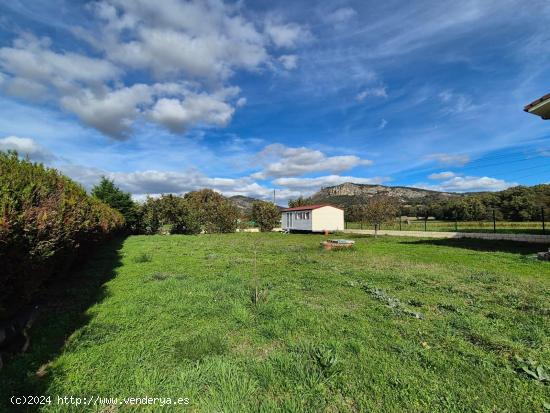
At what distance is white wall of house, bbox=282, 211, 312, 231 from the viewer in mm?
32700

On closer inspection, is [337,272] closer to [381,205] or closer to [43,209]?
[43,209]

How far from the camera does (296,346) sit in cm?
357

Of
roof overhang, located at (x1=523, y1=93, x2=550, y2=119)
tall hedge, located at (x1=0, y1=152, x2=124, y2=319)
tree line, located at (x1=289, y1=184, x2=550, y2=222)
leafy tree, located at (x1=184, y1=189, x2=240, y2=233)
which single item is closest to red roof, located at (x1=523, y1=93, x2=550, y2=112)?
roof overhang, located at (x1=523, y1=93, x2=550, y2=119)

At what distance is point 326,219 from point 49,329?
2931 centimetres

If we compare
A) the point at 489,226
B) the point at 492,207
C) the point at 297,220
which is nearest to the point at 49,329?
the point at 297,220

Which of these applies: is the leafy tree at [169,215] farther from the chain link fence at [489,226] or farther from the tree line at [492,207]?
the tree line at [492,207]

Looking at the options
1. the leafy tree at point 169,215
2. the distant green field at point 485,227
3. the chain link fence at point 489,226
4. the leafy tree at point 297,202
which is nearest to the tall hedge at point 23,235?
the chain link fence at point 489,226

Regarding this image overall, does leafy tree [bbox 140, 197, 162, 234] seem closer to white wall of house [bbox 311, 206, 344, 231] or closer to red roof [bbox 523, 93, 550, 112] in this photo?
white wall of house [bbox 311, 206, 344, 231]

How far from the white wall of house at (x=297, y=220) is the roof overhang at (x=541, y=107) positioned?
22.5 meters

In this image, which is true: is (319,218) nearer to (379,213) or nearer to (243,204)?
(379,213)

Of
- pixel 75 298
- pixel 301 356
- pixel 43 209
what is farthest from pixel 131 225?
pixel 301 356

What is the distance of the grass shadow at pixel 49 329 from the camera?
2729mm

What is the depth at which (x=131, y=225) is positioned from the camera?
105 feet

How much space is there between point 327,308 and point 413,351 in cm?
182
